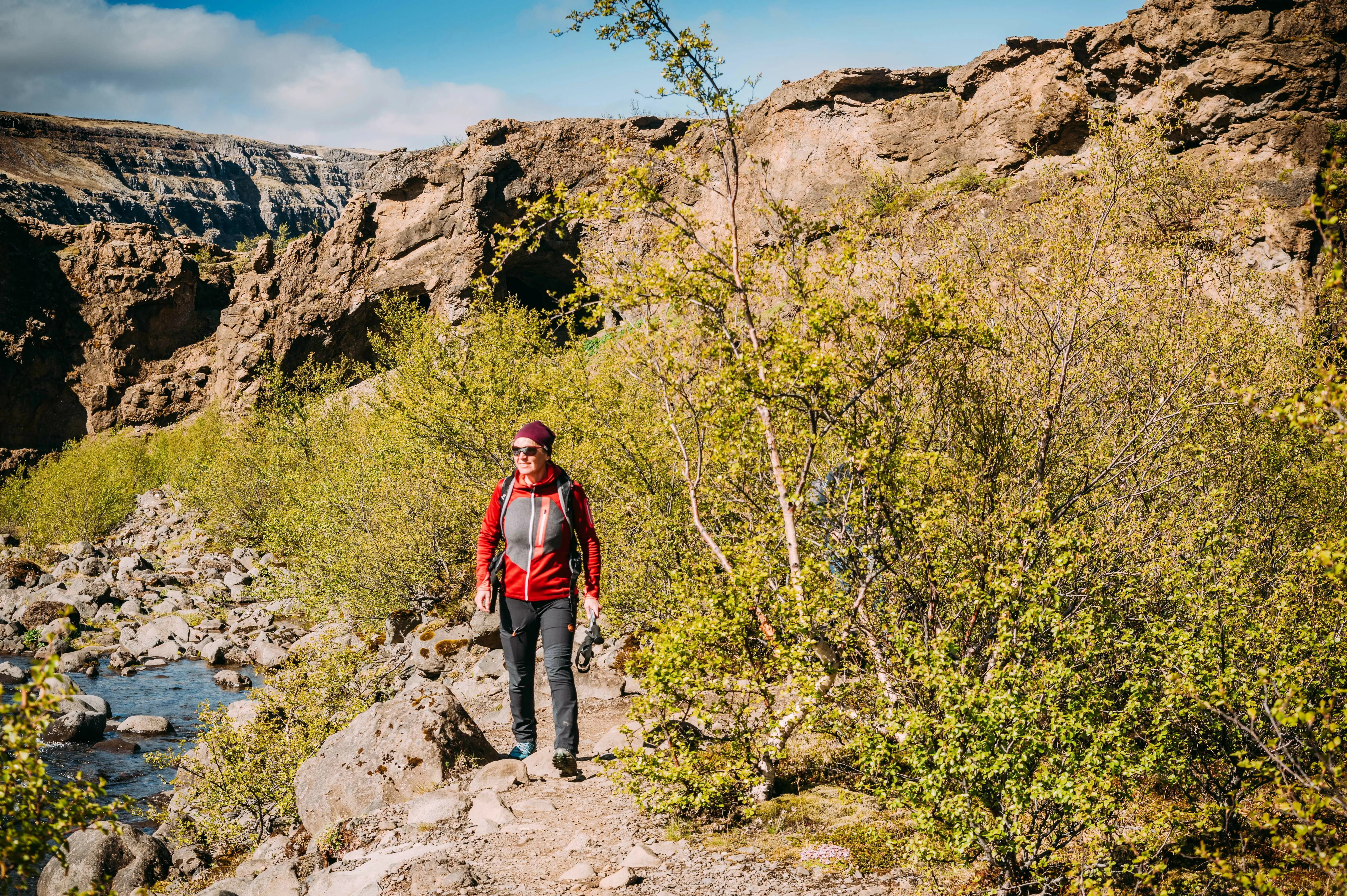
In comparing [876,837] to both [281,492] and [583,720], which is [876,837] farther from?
[281,492]

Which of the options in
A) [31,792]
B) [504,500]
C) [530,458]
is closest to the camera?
[31,792]

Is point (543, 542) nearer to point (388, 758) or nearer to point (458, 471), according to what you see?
point (388, 758)

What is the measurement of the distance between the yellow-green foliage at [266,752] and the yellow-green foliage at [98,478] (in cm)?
3671

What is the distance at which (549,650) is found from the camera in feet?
21.5

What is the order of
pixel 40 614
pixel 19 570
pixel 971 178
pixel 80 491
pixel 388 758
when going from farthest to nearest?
1. pixel 80 491
2. pixel 971 178
3. pixel 19 570
4. pixel 40 614
5. pixel 388 758

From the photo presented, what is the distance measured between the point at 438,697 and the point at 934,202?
9.90m

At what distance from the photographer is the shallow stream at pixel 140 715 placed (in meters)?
15.1

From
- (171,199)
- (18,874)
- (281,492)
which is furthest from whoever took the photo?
(171,199)

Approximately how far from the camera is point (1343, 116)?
30.1m

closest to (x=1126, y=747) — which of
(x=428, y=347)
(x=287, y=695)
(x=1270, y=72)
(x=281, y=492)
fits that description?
(x=287, y=695)

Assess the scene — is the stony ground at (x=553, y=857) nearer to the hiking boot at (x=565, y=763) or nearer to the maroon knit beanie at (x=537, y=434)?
the hiking boot at (x=565, y=763)

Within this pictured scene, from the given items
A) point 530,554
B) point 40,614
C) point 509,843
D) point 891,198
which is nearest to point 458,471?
point 891,198

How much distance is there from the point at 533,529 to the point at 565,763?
6.68 feet

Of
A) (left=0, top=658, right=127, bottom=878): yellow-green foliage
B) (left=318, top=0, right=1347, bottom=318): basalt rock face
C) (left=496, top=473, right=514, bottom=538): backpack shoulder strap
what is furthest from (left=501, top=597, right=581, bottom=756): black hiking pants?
(left=0, top=658, right=127, bottom=878): yellow-green foliage
